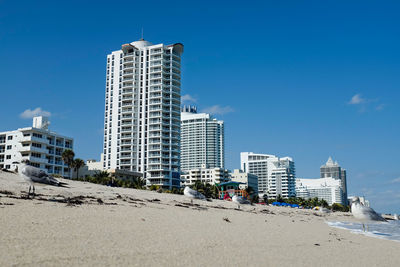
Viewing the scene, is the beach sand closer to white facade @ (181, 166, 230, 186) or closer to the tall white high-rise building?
the tall white high-rise building

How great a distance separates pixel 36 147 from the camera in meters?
84.2

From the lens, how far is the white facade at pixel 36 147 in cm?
8305

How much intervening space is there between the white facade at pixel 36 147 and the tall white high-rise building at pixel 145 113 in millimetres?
29034

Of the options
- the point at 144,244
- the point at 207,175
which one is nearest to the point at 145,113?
the point at 207,175

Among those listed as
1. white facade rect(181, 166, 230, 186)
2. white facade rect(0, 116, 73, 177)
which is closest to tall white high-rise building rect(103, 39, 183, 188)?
white facade rect(0, 116, 73, 177)

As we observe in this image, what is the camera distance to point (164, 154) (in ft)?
374

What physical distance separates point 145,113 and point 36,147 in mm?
41524

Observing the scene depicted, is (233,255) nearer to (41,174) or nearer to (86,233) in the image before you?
(86,233)

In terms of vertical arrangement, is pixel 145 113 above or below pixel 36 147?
above

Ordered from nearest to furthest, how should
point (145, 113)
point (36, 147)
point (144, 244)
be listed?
point (144, 244) < point (36, 147) < point (145, 113)

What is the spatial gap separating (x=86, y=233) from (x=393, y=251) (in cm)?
1163

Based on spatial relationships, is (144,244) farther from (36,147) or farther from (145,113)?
(145,113)

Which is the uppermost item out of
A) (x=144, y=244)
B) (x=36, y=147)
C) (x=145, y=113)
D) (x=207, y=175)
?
(x=145, y=113)

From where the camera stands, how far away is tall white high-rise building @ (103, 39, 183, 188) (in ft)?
374
